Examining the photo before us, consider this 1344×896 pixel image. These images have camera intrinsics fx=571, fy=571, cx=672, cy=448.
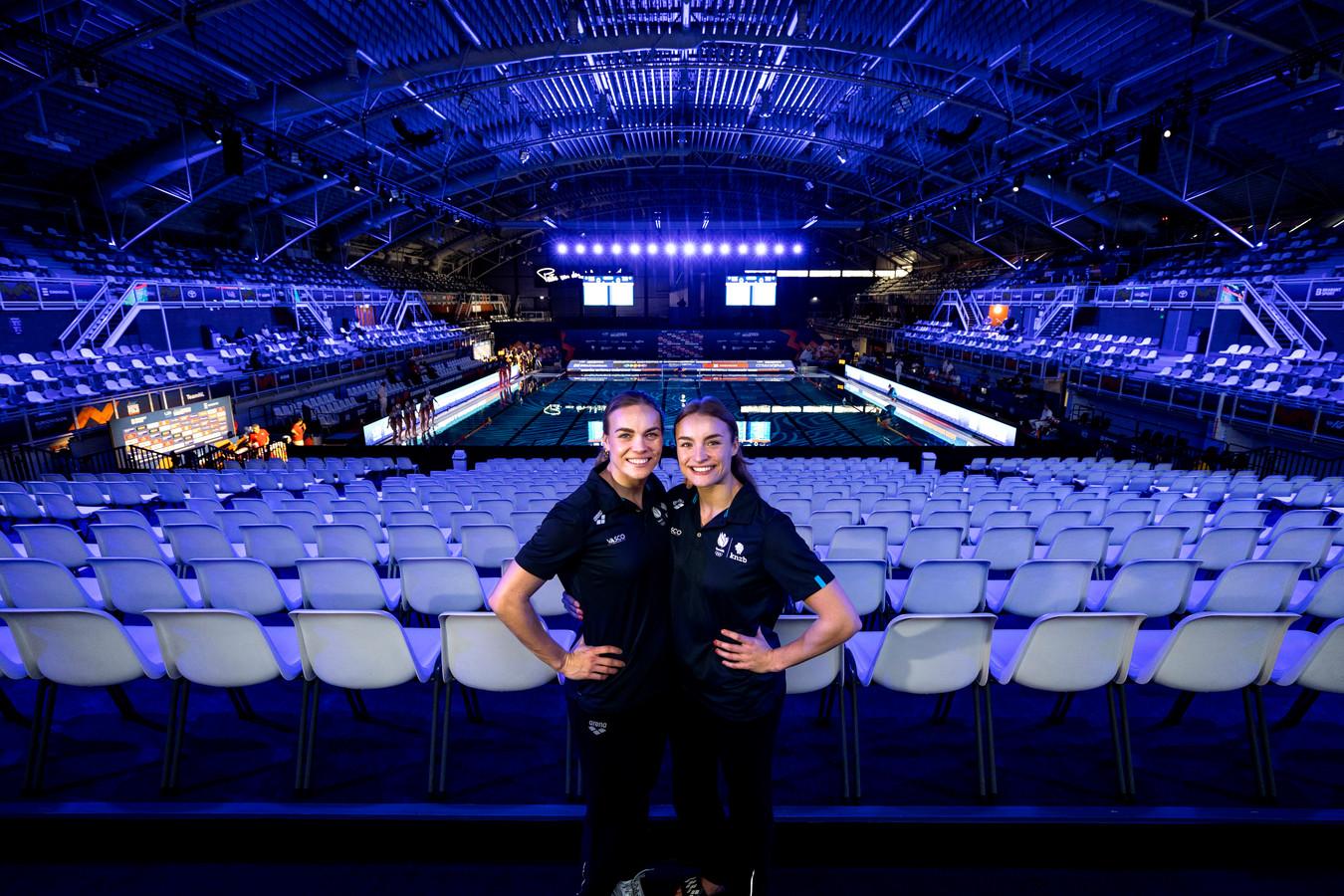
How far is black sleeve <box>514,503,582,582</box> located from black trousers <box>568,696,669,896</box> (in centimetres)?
49

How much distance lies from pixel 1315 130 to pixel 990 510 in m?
18.8

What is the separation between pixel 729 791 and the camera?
1.80 meters

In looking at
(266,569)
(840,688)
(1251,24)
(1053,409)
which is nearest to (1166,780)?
(840,688)

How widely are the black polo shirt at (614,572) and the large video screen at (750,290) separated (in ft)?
131

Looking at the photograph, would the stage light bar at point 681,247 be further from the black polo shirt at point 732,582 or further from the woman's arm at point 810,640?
the woman's arm at point 810,640

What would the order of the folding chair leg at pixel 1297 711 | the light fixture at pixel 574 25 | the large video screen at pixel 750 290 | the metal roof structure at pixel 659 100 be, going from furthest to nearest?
the large video screen at pixel 750 290, the light fixture at pixel 574 25, the metal roof structure at pixel 659 100, the folding chair leg at pixel 1297 711

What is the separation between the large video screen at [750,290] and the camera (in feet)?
130

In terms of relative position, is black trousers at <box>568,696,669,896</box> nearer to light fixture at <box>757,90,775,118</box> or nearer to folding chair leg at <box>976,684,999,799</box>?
folding chair leg at <box>976,684,999,799</box>

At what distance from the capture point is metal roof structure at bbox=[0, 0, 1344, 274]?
11.7m

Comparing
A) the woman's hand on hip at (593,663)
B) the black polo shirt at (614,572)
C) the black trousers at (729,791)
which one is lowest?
the black trousers at (729,791)

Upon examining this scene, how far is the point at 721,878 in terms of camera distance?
6.30ft

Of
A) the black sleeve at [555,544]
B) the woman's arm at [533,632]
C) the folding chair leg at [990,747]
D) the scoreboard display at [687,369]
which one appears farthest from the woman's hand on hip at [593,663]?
the scoreboard display at [687,369]

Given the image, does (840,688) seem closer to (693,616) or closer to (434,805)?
(693,616)

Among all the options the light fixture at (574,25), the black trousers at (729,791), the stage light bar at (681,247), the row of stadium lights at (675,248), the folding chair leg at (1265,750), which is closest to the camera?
the black trousers at (729,791)
